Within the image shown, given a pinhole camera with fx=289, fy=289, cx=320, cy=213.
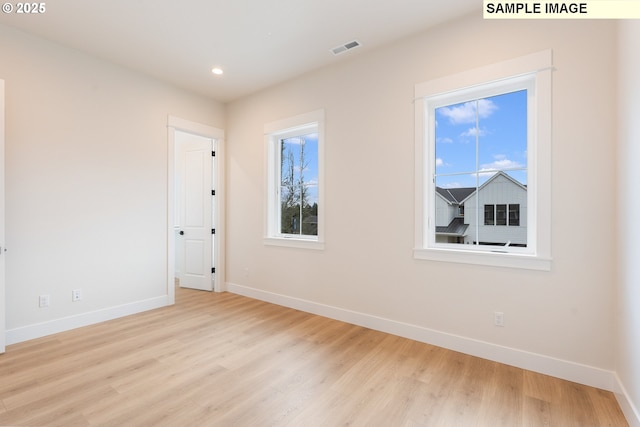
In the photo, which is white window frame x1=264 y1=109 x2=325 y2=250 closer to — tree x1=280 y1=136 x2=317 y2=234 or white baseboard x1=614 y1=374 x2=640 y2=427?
tree x1=280 y1=136 x2=317 y2=234

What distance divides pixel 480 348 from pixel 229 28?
373 cm

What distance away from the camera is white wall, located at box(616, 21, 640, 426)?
166 cm

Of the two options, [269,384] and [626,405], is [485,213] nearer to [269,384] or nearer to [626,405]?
[626,405]

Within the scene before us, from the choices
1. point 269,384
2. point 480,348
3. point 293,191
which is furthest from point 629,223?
point 293,191

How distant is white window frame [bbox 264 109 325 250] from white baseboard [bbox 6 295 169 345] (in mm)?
1685

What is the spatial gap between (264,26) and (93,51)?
6.69ft

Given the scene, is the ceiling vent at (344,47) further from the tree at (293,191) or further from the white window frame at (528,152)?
the tree at (293,191)

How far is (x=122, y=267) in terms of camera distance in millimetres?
3549

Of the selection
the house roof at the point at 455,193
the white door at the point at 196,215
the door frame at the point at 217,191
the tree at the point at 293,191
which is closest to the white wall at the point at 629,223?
the house roof at the point at 455,193

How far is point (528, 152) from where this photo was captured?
7.85 feet

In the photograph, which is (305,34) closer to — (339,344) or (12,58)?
(12,58)

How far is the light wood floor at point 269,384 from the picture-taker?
176 centimetres

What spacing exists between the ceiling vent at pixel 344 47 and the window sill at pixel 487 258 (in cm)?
222

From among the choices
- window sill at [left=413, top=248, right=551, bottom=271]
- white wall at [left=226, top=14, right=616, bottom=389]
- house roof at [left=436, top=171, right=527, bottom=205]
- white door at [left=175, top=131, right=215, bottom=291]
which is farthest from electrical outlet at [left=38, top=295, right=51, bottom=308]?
house roof at [left=436, top=171, right=527, bottom=205]
